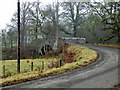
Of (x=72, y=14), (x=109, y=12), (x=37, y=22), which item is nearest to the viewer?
(x=109, y=12)

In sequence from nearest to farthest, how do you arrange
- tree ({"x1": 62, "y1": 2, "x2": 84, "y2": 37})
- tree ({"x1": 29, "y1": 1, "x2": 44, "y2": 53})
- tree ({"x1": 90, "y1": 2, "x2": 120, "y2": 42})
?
tree ({"x1": 90, "y1": 2, "x2": 120, "y2": 42}) < tree ({"x1": 29, "y1": 1, "x2": 44, "y2": 53}) < tree ({"x1": 62, "y1": 2, "x2": 84, "y2": 37})

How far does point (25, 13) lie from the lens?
26938 millimetres

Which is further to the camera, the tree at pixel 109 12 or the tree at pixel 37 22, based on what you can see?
the tree at pixel 37 22

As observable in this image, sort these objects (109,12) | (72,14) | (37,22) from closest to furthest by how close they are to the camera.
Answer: (109,12) < (37,22) < (72,14)

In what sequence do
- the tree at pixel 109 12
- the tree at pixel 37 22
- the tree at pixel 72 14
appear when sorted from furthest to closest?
the tree at pixel 72 14, the tree at pixel 37 22, the tree at pixel 109 12

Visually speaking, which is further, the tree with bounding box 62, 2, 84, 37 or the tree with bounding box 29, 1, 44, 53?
the tree with bounding box 62, 2, 84, 37

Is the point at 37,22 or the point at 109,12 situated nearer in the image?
the point at 109,12


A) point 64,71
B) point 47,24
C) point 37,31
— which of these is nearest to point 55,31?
point 47,24

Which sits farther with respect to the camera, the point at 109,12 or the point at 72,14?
the point at 72,14

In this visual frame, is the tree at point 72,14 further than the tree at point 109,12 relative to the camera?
Yes

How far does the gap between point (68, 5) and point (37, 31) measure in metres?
12.2

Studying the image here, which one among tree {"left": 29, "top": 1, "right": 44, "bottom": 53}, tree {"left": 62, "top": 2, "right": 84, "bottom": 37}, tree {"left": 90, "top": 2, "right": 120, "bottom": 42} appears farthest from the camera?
tree {"left": 62, "top": 2, "right": 84, "bottom": 37}

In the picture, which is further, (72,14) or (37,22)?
(72,14)

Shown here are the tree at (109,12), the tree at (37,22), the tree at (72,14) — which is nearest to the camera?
the tree at (109,12)
